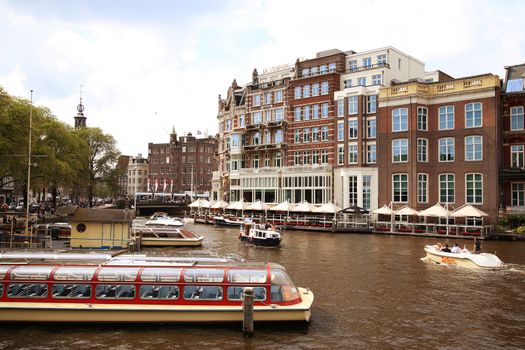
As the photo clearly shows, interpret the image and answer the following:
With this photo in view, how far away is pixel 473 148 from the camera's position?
58.0 meters

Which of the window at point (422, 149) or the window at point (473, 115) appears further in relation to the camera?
the window at point (422, 149)

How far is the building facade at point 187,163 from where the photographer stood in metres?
143

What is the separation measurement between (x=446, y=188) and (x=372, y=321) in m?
44.0

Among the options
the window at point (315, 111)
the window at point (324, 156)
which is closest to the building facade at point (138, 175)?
the window at point (315, 111)

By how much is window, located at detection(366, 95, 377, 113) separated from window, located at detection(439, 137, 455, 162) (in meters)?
10.4

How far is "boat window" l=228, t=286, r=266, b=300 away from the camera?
18844 millimetres

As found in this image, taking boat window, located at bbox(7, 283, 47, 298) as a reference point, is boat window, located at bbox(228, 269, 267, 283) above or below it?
above

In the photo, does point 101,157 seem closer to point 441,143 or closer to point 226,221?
point 226,221

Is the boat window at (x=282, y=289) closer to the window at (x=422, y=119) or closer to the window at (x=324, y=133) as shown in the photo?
the window at (x=422, y=119)

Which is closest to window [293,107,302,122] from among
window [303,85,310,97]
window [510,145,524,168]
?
window [303,85,310,97]

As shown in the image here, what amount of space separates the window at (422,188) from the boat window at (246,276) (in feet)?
152

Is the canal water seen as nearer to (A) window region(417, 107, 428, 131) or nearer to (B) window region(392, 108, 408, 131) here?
(A) window region(417, 107, 428, 131)

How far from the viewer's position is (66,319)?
61.3 ft

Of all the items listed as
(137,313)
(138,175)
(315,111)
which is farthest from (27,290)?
(138,175)
